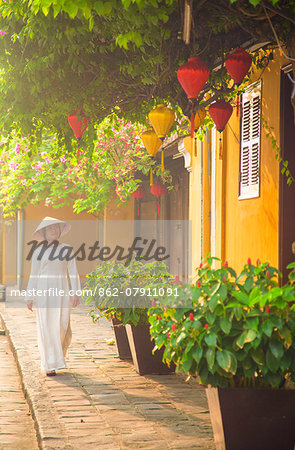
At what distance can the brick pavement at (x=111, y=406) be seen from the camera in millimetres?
5094

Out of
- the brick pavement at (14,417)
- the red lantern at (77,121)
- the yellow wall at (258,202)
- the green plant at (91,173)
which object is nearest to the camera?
the brick pavement at (14,417)

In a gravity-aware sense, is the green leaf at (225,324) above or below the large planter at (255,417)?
above

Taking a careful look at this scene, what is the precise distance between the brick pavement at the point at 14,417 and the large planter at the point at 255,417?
2.00 metres

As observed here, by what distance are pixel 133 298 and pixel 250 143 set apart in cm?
241

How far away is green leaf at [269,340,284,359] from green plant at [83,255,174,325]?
10.6 feet

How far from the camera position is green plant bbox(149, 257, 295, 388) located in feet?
13.4

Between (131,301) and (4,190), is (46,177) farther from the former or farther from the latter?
(131,301)

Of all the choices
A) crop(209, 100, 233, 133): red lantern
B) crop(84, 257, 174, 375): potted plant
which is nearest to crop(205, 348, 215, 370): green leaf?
crop(84, 257, 174, 375): potted plant

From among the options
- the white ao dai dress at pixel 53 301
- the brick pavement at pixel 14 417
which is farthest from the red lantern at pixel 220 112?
the brick pavement at pixel 14 417

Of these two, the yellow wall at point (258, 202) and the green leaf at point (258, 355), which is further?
the yellow wall at point (258, 202)

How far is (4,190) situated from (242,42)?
44.3 ft

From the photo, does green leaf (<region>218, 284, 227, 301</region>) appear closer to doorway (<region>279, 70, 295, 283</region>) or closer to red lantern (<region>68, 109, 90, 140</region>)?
doorway (<region>279, 70, 295, 283</region>)

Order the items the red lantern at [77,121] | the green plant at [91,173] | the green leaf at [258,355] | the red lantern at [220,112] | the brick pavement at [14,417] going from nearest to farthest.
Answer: the green leaf at [258,355] < the brick pavement at [14,417] < the red lantern at [220,112] < the red lantern at [77,121] < the green plant at [91,173]

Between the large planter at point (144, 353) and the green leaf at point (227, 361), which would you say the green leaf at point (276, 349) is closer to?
the green leaf at point (227, 361)
